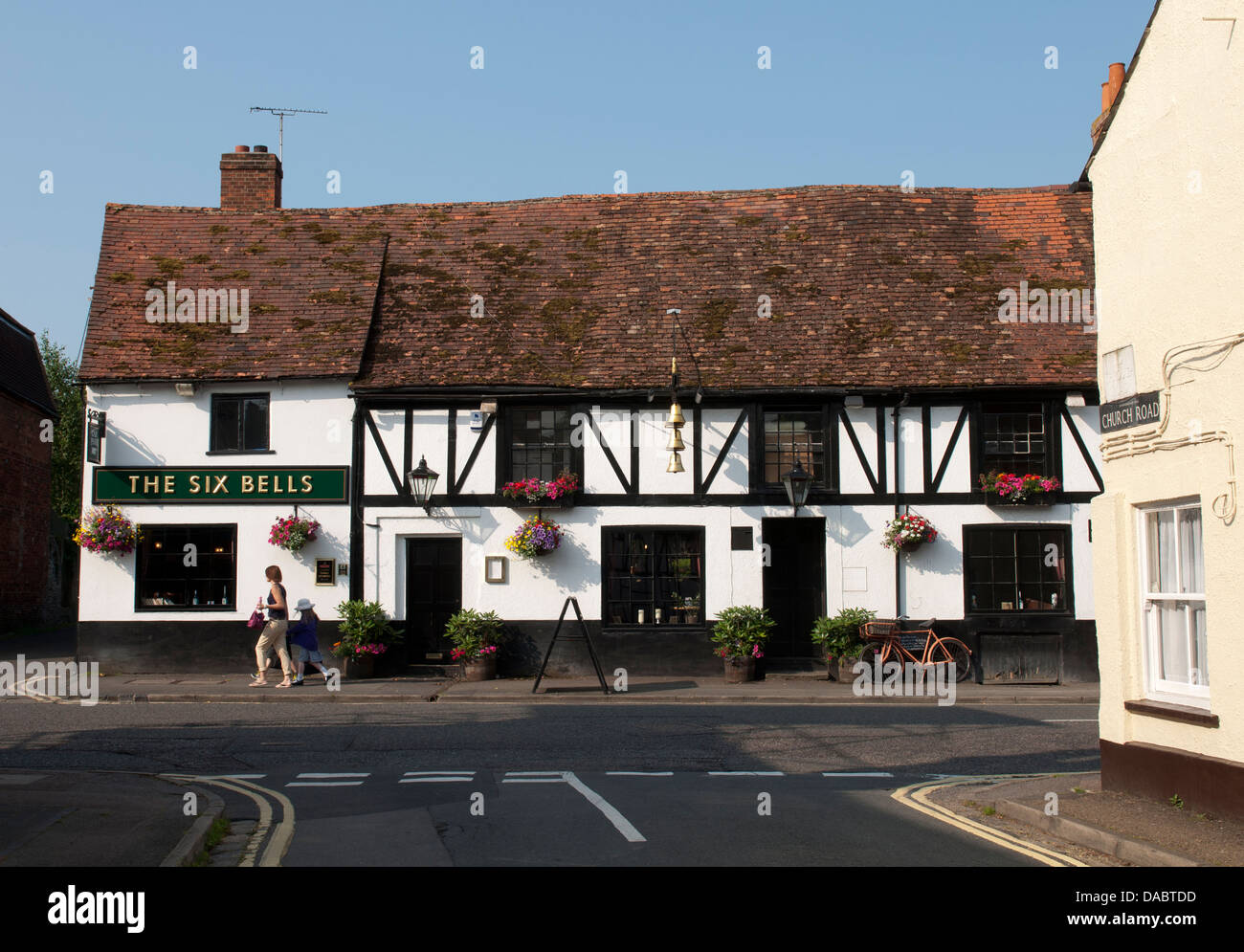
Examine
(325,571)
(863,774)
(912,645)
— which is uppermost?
(325,571)

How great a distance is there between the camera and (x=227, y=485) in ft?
67.2

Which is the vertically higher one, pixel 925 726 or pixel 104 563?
pixel 104 563

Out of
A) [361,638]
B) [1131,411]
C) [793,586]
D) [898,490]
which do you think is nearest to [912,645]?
[793,586]

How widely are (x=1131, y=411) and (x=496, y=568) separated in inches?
502

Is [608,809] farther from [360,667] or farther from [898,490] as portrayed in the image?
[898,490]

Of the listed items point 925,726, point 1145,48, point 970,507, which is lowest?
point 925,726

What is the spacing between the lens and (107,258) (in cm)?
2295

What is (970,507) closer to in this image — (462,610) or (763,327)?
(763,327)

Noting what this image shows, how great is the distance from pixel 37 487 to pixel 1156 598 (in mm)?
33511

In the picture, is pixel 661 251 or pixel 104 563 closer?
pixel 104 563

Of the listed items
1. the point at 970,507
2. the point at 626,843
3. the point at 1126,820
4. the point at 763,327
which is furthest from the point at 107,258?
the point at 1126,820

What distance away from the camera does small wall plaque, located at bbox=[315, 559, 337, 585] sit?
66.7 ft

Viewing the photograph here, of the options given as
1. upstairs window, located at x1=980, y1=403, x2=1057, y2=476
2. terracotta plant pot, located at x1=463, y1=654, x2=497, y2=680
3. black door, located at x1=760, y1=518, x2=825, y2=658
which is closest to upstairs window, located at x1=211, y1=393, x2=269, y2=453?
terracotta plant pot, located at x1=463, y1=654, x2=497, y2=680

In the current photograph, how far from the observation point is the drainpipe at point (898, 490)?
66.0 feet
